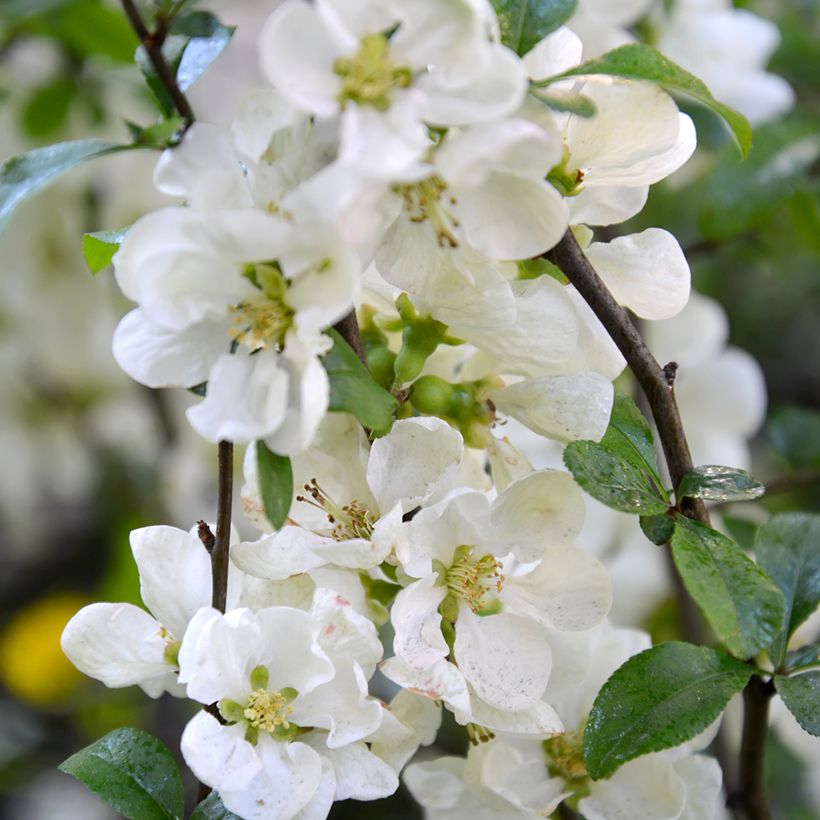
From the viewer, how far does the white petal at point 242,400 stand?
1.29 feet

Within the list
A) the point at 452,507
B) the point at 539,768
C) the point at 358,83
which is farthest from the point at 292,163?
the point at 539,768

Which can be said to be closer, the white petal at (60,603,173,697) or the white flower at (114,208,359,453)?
the white flower at (114,208,359,453)

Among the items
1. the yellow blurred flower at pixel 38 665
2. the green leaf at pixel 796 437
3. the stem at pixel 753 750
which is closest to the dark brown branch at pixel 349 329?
the stem at pixel 753 750

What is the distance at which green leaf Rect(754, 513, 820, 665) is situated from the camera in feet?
1.78

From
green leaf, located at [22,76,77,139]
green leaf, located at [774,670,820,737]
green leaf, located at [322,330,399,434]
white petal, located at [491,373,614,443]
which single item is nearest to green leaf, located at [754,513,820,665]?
green leaf, located at [774,670,820,737]

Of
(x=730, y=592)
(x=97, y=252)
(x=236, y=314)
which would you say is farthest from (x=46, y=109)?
(x=730, y=592)

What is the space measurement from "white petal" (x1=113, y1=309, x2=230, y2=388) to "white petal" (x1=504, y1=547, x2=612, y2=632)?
17cm

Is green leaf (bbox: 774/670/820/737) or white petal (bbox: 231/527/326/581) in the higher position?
white petal (bbox: 231/527/326/581)

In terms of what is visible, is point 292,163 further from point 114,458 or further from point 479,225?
point 114,458

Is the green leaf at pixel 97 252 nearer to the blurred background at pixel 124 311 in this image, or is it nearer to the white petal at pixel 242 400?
the white petal at pixel 242 400

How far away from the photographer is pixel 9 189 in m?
0.47

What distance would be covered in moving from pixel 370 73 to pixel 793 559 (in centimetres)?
32

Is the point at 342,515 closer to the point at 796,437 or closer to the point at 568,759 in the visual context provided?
the point at 568,759

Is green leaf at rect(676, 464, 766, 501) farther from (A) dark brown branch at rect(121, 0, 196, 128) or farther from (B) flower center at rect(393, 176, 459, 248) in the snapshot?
(A) dark brown branch at rect(121, 0, 196, 128)
